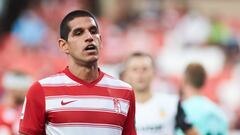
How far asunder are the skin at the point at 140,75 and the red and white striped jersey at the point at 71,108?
2493mm

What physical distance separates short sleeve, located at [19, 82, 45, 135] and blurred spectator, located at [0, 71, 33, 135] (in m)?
3.68

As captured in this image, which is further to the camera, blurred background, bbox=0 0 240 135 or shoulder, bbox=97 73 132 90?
blurred background, bbox=0 0 240 135

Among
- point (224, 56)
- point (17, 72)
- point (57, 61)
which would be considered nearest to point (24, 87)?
point (17, 72)

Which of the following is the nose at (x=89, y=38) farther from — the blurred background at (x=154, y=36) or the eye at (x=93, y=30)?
the blurred background at (x=154, y=36)

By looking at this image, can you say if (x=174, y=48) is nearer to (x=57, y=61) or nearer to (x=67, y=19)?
(x=57, y=61)

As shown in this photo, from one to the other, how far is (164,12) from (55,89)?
20.8 meters

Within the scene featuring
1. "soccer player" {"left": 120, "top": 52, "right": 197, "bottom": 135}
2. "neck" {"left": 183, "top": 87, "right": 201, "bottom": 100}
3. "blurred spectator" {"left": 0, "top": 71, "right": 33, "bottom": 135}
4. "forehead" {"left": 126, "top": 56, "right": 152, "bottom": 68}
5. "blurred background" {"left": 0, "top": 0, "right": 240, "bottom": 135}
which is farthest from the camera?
"blurred background" {"left": 0, "top": 0, "right": 240, "bottom": 135}

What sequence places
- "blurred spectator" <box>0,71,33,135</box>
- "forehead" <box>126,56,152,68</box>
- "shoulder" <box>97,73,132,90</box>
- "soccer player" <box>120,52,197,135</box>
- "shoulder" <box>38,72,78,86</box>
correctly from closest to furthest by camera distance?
"shoulder" <box>38,72,78,86</box>
"shoulder" <box>97,73,132,90</box>
"soccer player" <box>120,52,197,135</box>
"forehead" <box>126,56,152,68</box>
"blurred spectator" <box>0,71,33,135</box>

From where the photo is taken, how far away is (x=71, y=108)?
24.3ft

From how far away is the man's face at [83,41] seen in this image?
741 centimetres

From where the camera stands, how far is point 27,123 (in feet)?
24.3

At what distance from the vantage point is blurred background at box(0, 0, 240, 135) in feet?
64.7

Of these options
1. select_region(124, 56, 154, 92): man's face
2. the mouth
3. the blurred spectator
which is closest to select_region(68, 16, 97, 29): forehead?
the mouth

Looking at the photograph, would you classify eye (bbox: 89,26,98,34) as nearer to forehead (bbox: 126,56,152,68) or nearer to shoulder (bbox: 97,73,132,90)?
shoulder (bbox: 97,73,132,90)
